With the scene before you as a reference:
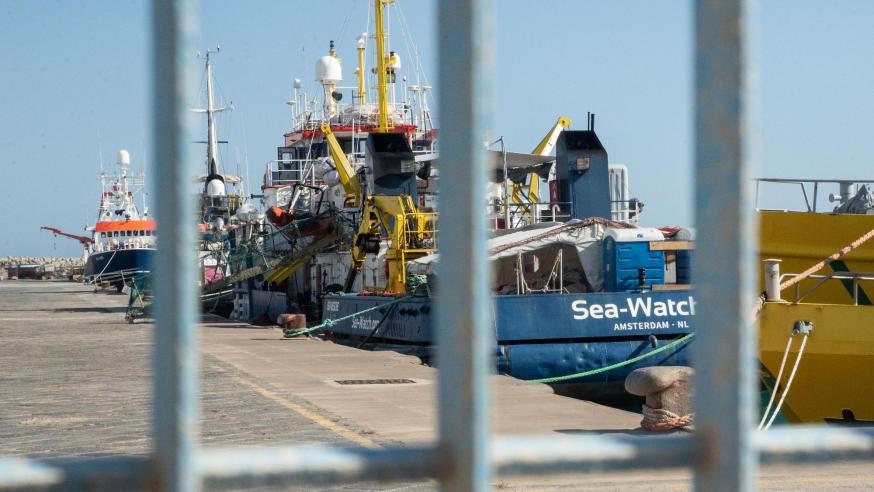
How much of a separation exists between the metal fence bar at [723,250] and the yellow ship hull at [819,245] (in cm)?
1035

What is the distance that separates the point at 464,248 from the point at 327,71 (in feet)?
109

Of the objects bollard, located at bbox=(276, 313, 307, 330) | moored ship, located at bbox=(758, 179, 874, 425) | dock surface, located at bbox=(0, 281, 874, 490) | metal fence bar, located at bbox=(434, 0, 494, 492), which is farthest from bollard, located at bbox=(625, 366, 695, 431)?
bollard, located at bbox=(276, 313, 307, 330)

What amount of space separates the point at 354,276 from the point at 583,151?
541 cm

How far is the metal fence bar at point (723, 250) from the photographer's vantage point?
1453mm

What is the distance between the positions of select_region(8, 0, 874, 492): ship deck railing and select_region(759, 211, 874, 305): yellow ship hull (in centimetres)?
1035

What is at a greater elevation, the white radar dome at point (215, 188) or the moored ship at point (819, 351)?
the white radar dome at point (215, 188)

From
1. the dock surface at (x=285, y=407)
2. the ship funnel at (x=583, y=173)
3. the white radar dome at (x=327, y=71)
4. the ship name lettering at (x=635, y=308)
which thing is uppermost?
the white radar dome at (x=327, y=71)

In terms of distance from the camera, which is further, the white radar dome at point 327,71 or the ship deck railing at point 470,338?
the white radar dome at point 327,71

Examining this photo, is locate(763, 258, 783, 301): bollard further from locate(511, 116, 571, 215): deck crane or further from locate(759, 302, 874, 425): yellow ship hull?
locate(511, 116, 571, 215): deck crane

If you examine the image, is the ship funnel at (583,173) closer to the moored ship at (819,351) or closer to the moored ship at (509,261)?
the moored ship at (509,261)

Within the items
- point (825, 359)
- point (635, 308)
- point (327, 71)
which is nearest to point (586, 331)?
point (635, 308)

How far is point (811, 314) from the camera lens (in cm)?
963

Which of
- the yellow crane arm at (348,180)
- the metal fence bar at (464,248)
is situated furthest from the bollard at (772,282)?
the yellow crane arm at (348,180)

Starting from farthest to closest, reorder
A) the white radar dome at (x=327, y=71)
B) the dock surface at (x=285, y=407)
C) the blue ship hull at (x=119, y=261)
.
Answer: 1. the blue ship hull at (x=119, y=261)
2. the white radar dome at (x=327, y=71)
3. the dock surface at (x=285, y=407)
